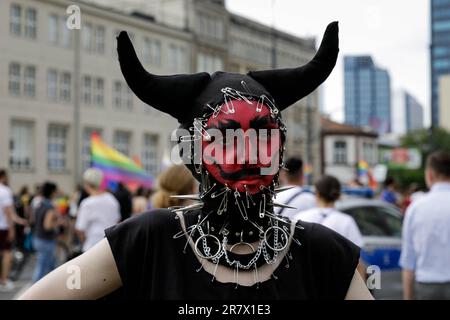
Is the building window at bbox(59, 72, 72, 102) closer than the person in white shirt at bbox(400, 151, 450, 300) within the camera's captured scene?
No

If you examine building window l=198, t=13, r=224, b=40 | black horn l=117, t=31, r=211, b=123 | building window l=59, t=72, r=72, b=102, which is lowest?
black horn l=117, t=31, r=211, b=123

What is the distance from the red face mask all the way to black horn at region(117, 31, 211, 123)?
0.11 meters

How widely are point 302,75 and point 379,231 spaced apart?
23.9 feet

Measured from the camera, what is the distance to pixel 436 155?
5293mm

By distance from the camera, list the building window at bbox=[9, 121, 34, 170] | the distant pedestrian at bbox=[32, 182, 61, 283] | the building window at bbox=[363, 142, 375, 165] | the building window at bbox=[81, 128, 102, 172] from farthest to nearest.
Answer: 1. the building window at bbox=[363, 142, 375, 165]
2. the building window at bbox=[9, 121, 34, 170]
3. the building window at bbox=[81, 128, 102, 172]
4. the distant pedestrian at bbox=[32, 182, 61, 283]

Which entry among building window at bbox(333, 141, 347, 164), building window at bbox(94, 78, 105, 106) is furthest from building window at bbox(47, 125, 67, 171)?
building window at bbox(333, 141, 347, 164)

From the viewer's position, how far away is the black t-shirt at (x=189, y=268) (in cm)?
182

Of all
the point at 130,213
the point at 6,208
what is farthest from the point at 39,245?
the point at 130,213

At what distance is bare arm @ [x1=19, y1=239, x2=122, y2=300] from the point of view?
5.86 feet

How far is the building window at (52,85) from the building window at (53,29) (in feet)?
5.72

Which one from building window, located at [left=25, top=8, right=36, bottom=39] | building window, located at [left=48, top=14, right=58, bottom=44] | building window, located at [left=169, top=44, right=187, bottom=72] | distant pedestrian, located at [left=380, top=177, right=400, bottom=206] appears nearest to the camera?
building window, located at [left=169, top=44, right=187, bottom=72]

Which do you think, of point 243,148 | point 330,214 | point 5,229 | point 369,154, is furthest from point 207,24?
point 369,154

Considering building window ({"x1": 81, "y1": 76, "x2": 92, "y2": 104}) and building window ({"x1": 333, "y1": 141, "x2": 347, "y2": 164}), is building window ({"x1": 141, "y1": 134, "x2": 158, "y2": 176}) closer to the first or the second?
building window ({"x1": 81, "y1": 76, "x2": 92, "y2": 104})

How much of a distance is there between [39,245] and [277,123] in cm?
812
